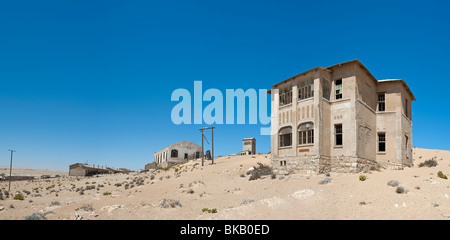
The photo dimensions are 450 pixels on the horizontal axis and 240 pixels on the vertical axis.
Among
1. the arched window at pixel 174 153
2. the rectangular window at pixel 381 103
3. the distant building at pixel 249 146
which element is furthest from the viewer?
the arched window at pixel 174 153

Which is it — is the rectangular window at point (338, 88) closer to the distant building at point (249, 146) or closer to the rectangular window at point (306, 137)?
the rectangular window at point (306, 137)

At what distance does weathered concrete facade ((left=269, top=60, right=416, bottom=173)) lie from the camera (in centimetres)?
2500

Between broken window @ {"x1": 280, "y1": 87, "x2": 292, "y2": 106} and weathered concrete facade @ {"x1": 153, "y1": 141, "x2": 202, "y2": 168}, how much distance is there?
3890 centimetres

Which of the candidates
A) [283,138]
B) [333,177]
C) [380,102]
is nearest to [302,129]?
[283,138]

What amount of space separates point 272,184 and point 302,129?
19.7ft

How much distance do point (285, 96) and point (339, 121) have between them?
5631 millimetres

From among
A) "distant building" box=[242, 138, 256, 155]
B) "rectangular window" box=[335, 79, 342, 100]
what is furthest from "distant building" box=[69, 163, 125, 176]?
"rectangular window" box=[335, 79, 342, 100]

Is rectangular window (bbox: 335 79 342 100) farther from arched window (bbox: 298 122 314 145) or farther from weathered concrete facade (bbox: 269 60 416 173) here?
arched window (bbox: 298 122 314 145)

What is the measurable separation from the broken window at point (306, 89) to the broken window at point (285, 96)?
119 centimetres

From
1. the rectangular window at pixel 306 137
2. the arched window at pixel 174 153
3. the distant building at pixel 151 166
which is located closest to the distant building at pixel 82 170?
the distant building at pixel 151 166

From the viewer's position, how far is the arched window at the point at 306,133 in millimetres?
25552

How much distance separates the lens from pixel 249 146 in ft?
177

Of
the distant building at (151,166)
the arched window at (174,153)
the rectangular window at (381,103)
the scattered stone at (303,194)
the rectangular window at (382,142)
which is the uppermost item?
the rectangular window at (381,103)
